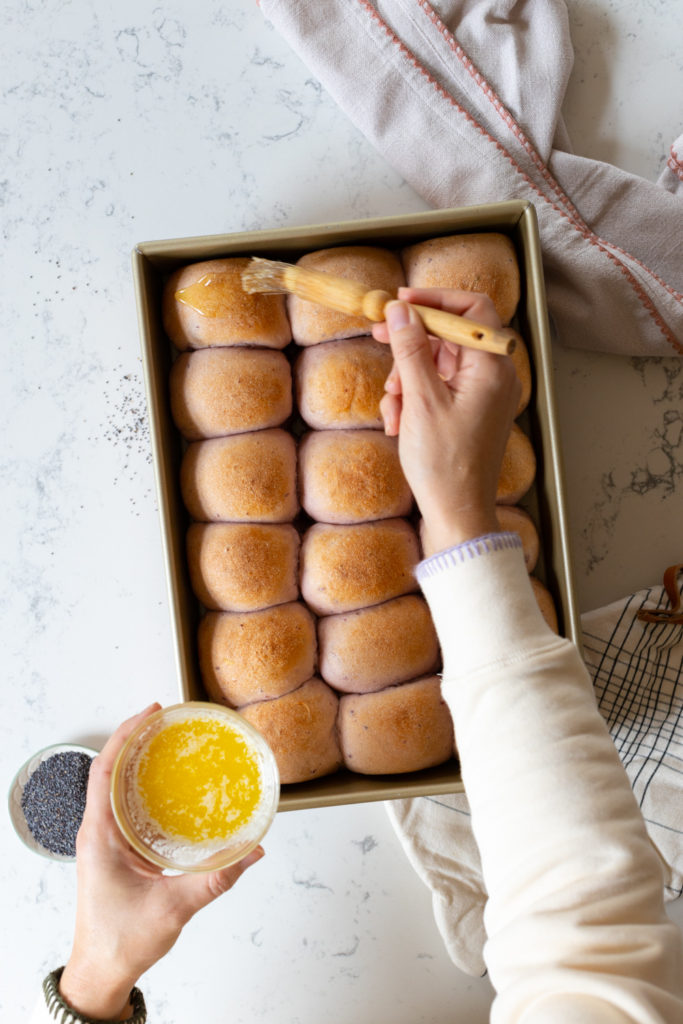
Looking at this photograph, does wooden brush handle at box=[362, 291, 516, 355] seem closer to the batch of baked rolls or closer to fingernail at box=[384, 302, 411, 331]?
fingernail at box=[384, 302, 411, 331]

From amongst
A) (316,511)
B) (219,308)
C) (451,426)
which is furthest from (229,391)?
(451,426)

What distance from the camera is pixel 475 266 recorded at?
1214 mm

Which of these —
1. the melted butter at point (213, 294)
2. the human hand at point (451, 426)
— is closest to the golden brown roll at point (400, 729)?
the human hand at point (451, 426)

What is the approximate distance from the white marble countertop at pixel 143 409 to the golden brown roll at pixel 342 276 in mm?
198

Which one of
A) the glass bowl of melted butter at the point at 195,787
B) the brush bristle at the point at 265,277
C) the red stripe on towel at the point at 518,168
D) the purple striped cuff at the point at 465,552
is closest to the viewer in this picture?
the purple striped cuff at the point at 465,552

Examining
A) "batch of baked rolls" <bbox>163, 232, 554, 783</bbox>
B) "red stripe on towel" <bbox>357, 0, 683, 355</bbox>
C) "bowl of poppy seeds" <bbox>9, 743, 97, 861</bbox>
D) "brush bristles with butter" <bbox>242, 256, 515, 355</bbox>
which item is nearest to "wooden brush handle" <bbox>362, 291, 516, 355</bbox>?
"brush bristles with butter" <bbox>242, 256, 515, 355</bbox>

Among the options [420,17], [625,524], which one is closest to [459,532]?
[625,524]

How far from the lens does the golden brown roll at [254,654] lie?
1226 mm

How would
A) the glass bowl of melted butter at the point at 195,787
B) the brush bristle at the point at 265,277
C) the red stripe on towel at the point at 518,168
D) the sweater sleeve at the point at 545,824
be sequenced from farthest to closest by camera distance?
1. the red stripe on towel at the point at 518,168
2. the brush bristle at the point at 265,277
3. the glass bowl of melted butter at the point at 195,787
4. the sweater sleeve at the point at 545,824

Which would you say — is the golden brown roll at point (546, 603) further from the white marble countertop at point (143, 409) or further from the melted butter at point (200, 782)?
the melted butter at point (200, 782)

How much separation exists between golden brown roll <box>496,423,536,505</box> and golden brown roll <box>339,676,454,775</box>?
12.3 inches

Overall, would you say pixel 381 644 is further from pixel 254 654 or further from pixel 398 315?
pixel 398 315

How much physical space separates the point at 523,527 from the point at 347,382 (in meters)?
0.35

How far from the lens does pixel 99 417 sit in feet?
4.62
